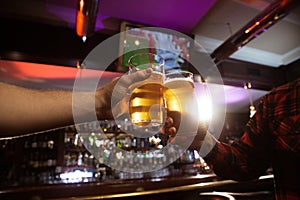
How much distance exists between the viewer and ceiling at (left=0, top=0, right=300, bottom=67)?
3096mm

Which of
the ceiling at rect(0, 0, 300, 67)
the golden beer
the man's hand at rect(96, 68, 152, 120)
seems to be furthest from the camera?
the ceiling at rect(0, 0, 300, 67)

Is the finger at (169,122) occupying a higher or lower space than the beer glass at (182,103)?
lower

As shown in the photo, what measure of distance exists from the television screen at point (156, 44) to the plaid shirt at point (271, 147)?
180 centimetres

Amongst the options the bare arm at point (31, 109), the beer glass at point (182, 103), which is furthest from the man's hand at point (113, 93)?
the beer glass at point (182, 103)

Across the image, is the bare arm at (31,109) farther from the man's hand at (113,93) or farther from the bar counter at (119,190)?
the bar counter at (119,190)

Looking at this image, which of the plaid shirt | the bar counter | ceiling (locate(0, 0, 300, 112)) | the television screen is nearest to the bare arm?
the plaid shirt

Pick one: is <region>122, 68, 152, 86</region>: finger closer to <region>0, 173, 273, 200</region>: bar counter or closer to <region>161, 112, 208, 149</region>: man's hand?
<region>161, 112, 208, 149</region>: man's hand

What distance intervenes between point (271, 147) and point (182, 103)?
2.26 ft

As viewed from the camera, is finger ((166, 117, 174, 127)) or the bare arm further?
finger ((166, 117, 174, 127))

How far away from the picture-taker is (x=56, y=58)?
3199 millimetres

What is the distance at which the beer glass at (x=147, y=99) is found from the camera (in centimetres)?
105

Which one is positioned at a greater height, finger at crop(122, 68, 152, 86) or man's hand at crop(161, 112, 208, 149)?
finger at crop(122, 68, 152, 86)

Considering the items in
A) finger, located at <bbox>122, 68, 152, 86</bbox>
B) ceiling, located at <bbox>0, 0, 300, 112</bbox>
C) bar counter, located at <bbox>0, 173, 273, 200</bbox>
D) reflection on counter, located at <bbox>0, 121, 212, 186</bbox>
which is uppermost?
ceiling, located at <bbox>0, 0, 300, 112</bbox>

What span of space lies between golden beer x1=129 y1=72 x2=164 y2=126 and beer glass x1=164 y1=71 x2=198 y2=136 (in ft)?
0.37
